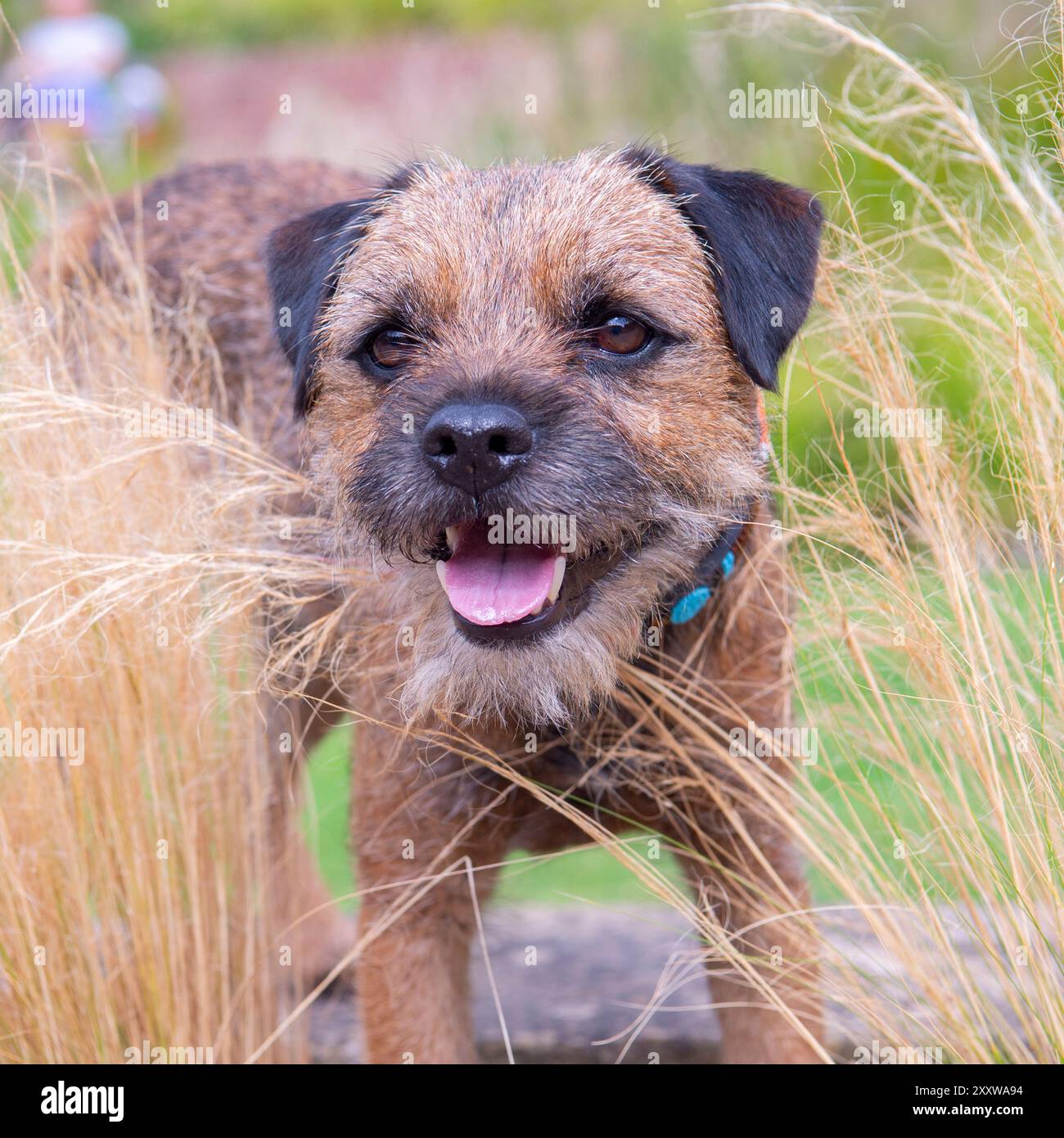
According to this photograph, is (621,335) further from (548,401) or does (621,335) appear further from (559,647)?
(559,647)

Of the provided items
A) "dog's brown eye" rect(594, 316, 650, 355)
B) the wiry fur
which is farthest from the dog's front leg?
"dog's brown eye" rect(594, 316, 650, 355)

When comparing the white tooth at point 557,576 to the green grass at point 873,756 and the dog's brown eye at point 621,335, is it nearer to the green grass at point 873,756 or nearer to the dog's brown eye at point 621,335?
the dog's brown eye at point 621,335

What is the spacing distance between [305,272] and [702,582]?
125 centimetres

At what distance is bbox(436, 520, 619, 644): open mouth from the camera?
288cm

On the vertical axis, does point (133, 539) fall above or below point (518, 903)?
above

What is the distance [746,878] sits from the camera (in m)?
3.36

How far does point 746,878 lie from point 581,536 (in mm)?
1034

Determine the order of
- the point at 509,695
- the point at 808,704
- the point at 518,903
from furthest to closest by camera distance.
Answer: the point at 518,903 < the point at 808,704 < the point at 509,695

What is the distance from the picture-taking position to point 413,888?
133 inches

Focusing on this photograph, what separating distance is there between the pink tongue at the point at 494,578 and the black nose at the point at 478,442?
0.23m

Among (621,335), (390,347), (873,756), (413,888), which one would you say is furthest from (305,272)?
(873,756)

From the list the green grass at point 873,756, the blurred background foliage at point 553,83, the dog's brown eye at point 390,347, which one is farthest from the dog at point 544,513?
the blurred background foliage at point 553,83
